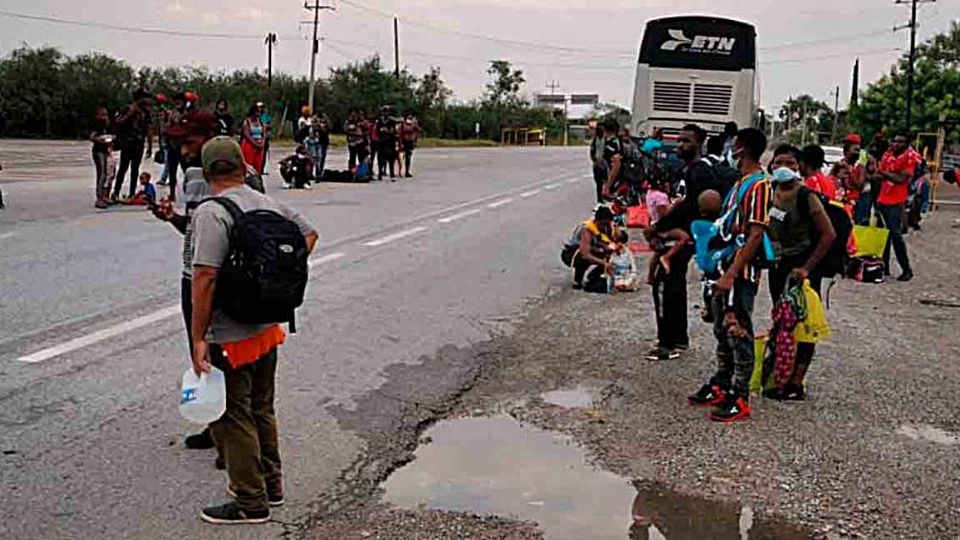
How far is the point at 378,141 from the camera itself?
27969 mm

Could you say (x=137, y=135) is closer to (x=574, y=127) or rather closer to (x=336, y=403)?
(x=336, y=403)

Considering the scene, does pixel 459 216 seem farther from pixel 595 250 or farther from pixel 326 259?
pixel 595 250

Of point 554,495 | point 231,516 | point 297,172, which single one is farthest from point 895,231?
point 297,172

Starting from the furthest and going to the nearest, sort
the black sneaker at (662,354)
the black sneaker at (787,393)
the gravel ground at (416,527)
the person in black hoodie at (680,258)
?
the black sneaker at (662,354)
the person in black hoodie at (680,258)
the black sneaker at (787,393)
the gravel ground at (416,527)

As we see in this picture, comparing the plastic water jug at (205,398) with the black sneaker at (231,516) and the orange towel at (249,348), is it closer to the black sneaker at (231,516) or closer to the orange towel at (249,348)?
the orange towel at (249,348)

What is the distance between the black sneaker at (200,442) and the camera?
561cm

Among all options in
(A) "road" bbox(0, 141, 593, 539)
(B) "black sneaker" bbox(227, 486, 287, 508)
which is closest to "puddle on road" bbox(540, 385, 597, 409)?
(A) "road" bbox(0, 141, 593, 539)

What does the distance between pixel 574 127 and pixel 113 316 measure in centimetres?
10999

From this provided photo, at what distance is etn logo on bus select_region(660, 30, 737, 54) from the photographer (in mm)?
22219

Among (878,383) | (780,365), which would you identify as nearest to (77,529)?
(780,365)

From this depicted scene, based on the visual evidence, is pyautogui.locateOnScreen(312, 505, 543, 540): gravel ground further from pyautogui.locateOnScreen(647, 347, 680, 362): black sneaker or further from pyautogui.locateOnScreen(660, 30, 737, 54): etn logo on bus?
pyautogui.locateOnScreen(660, 30, 737, 54): etn logo on bus

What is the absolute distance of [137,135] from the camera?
18547mm

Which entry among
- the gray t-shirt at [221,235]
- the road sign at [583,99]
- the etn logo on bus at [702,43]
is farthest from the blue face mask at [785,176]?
the road sign at [583,99]

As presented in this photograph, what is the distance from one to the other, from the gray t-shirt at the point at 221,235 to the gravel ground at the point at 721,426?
2.93ft
